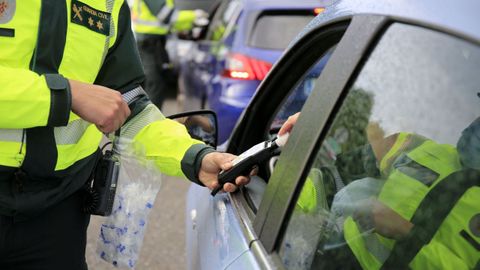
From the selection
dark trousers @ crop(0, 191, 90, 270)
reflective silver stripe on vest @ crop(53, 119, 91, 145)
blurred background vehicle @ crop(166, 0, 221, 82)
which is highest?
reflective silver stripe on vest @ crop(53, 119, 91, 145)

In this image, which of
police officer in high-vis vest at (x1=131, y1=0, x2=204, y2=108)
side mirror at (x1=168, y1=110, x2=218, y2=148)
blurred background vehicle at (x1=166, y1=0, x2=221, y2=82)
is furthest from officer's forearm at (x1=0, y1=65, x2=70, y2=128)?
blurred background vehicle at (x1=166, y1=0, x2=221, y2=82)

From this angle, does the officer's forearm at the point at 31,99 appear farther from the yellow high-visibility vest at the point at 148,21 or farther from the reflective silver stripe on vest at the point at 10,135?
the yellow high-visibility vest at the point at 148,21

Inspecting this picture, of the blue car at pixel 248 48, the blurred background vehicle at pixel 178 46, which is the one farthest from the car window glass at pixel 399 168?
the blurred background vehicle at pixel 178 46

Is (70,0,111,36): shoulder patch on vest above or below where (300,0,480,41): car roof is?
below

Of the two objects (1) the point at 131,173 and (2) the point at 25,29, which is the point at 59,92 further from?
(1) the point at 131,173

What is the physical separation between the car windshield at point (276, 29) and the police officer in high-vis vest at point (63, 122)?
3.01m

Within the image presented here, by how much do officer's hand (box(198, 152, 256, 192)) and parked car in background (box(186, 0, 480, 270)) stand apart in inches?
12.8

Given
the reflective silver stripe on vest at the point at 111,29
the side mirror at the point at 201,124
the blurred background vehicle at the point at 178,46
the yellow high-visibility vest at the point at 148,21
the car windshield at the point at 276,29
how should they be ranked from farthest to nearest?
the blurred background vehicle at the point at 178,46
the yellow high-visibility vest at the point at 148,21
the car windshield at the point at 276,29
the side mirror at the point at 201,124
the reflective silver stripe on vest at the point at 111,29

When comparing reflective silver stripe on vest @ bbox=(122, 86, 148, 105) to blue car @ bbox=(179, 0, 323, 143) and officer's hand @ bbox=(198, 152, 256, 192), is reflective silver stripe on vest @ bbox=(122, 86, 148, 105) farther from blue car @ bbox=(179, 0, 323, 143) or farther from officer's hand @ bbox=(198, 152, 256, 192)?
blue car @ bbox=(179, 0, 323, 143)

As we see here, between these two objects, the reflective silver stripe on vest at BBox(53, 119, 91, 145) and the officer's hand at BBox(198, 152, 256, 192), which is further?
→ the officer's hand at BBox(198, 152, 256, 192)

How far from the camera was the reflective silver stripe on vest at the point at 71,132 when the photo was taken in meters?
1.68

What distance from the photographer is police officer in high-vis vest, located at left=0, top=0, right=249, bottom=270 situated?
4.98 ft

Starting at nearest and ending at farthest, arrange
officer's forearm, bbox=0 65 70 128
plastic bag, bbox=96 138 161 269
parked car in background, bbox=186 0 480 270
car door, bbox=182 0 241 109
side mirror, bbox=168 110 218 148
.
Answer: parked car in background, bbox=186 0 480 270, officer's forearm, bbox=0 65 70 128, plastic bag, bbox=96 138 161 269, side mirror, bbox=168 110 218 148, car door, bbox=182 0 241 109

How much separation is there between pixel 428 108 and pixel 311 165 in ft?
0.94
